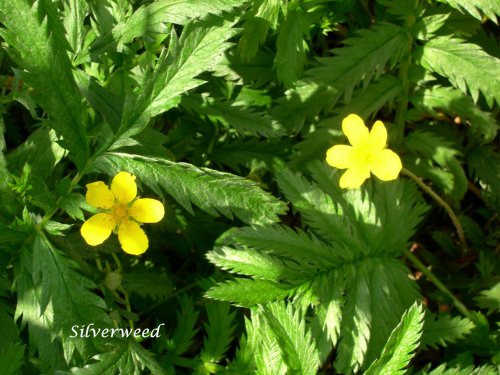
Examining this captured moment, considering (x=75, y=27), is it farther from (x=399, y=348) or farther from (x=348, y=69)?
(x=399, y=348)

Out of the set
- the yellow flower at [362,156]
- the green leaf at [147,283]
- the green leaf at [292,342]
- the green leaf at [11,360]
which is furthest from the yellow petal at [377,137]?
the green leaf at [11,360]

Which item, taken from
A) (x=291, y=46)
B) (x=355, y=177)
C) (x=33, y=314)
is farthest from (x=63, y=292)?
(x=291, y=46)

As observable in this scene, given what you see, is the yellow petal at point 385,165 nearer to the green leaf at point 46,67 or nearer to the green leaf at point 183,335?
the green leaf at point 183,335

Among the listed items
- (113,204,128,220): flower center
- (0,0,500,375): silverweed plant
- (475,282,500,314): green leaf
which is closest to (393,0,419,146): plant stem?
(0,0,500,375): silverweed plant

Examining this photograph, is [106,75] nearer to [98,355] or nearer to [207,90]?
[207,90]

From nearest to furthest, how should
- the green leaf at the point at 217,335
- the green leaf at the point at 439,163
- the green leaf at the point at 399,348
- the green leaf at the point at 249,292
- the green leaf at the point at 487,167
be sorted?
the green leaf at the point at 399,348 < the green leaf at the point at 249,292 < the green leaf at the point at 217,335 < the green leaf at the point at 439,163 < the green leaf at the point at 487,167
